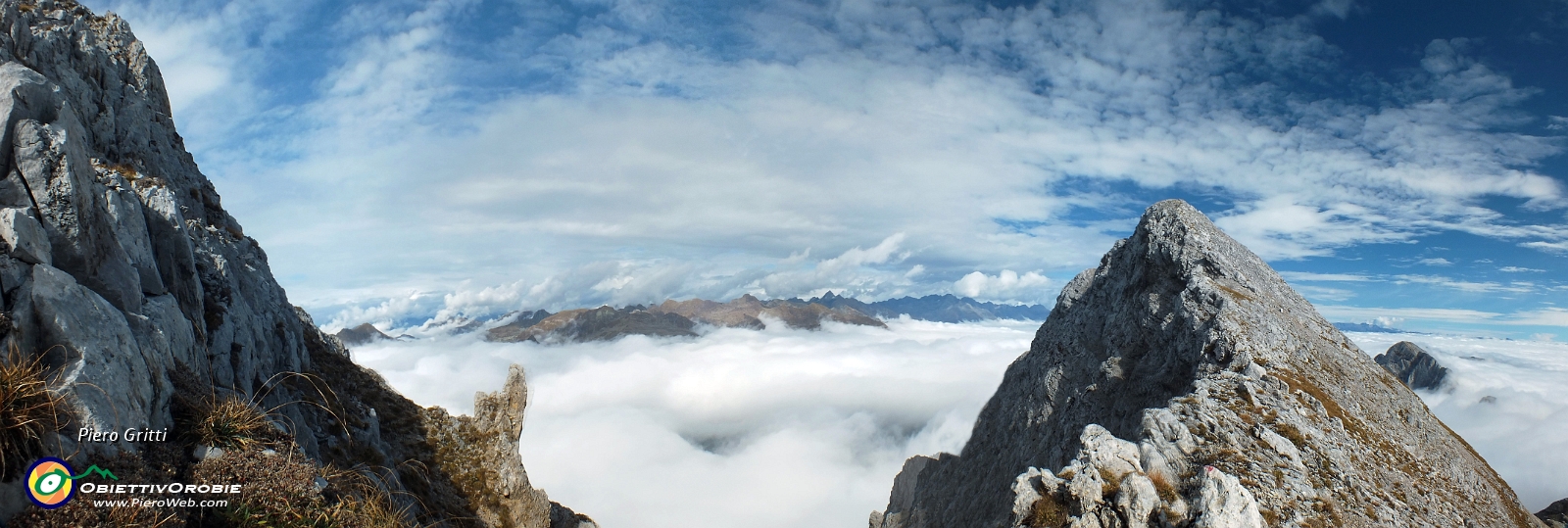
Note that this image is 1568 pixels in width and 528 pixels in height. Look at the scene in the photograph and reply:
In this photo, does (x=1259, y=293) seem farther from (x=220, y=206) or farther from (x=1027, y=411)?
(x=220, y=206)

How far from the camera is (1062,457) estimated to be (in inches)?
1224

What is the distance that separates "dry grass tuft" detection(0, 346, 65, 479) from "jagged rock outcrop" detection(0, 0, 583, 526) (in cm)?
18

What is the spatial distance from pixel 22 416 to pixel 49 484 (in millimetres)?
1150

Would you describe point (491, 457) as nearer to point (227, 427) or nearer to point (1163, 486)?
point (227, 427)

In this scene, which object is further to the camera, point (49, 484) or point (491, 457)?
point (491, 457)

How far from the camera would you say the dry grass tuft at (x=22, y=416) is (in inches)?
325

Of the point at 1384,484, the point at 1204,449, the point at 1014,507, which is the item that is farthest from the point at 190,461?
the point at 1384,484

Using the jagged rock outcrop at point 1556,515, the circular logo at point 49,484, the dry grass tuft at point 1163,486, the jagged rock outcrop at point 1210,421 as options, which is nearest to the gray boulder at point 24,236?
the circular logo at point 49,484

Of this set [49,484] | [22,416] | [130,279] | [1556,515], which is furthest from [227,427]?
[1556,515]

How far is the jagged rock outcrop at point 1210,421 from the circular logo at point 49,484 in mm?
23223

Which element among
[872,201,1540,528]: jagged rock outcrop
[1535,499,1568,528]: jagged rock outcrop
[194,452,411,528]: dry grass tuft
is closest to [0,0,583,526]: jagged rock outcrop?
[194,452,411,528]: dry grass tuft

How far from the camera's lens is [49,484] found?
841cm

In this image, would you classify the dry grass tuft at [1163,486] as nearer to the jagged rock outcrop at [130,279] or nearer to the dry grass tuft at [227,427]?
the jagged rock outcrop at [130,279]

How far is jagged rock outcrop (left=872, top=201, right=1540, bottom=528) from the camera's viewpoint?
20.9 meters
